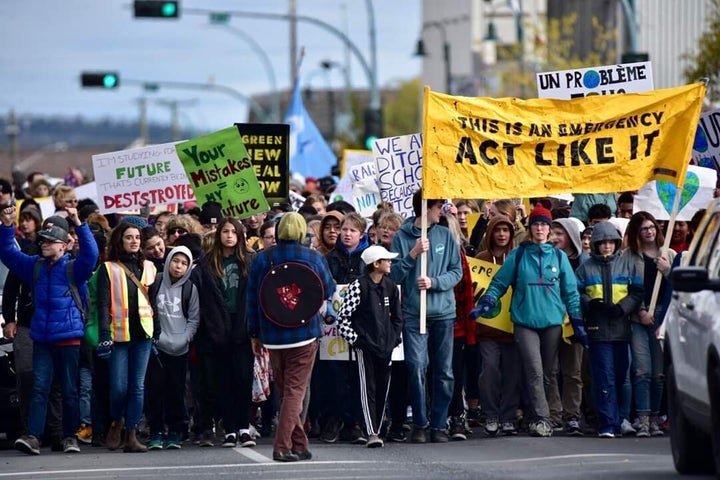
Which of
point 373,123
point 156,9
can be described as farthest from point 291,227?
point 373,123

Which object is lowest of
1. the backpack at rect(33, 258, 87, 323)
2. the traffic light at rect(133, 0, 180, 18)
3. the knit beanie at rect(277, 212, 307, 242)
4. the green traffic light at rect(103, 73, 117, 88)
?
the backpack at rect(33, 258, 87, 323)

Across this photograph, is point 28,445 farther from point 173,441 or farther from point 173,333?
point 173,333

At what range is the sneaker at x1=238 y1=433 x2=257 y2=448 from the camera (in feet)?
46.7

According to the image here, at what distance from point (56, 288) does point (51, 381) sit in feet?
2.57

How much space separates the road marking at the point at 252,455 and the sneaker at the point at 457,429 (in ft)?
5.93

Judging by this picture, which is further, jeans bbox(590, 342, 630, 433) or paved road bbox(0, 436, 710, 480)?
jeans bbox(590, 342, 630, 433)

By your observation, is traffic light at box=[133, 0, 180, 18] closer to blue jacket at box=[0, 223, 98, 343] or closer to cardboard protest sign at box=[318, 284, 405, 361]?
cardboard protest sign at box=[318, 284, 405, 361]

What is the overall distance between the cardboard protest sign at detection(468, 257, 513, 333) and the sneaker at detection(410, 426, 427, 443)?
3.95ft

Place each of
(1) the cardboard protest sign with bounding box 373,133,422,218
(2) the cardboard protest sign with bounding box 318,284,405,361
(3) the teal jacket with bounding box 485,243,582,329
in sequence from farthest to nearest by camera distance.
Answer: (1) the cardboard protest sign with bounding box 373,133,422,218
(2) the cardboard protest sign with bounding box 318,284,405,361
(3) the teal jacket with bounding box 485,243,582,329

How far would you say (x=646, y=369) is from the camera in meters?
14.6

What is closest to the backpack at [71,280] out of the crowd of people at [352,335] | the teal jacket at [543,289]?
the crowd of people at [352,335]

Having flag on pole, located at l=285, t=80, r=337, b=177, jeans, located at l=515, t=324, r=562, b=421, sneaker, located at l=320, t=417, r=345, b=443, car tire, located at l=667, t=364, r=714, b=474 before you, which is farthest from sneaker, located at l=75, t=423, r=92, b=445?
flag on pole, located at l=285, t=80, r=337, b=177

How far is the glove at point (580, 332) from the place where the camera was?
14.5m

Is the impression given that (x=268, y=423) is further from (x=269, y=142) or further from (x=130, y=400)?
(x=269, y=142)
